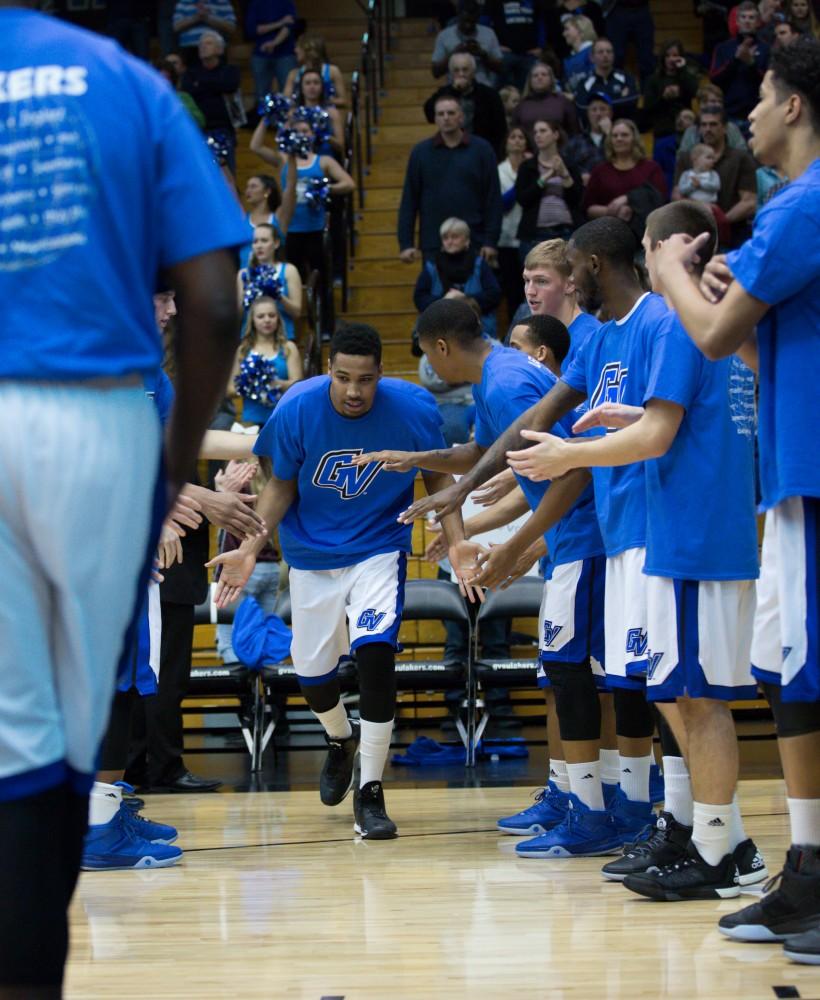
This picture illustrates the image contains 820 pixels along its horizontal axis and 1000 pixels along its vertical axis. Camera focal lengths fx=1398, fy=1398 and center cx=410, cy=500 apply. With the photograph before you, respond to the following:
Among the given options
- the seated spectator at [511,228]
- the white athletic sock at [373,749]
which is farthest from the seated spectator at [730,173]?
the white athletic sock at [373,749]

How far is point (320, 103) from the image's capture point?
12.9m

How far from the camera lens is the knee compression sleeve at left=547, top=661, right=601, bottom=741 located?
17.3ft

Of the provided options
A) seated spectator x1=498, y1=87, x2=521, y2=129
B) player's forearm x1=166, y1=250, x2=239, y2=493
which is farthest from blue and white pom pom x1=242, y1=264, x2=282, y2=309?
player's forearm x1=166, y1=250, x2=239, y2=493

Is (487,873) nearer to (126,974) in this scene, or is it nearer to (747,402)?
(126,974)

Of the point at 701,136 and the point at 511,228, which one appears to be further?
the point at 701,136

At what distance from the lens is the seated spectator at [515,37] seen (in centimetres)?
1429

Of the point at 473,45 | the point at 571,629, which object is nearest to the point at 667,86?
the point at 473,45

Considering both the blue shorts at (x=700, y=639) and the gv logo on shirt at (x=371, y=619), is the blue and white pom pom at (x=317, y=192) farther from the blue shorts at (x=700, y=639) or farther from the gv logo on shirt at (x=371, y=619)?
the blue shorts at (x=700, y=639)

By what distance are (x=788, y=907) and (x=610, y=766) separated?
7.23ft

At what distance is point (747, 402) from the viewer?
430 centimetres

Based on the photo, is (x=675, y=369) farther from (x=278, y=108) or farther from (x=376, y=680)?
(x=278, y=108)

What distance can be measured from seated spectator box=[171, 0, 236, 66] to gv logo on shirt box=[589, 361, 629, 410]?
1159 cm

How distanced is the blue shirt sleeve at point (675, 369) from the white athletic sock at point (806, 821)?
1217 millimetres

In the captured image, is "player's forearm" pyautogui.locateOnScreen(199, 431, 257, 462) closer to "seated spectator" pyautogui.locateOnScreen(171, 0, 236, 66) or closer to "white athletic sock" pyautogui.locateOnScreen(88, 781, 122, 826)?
"white athletic sock" pyautogui.locateOnScreen(88, 781, 122, 826)
